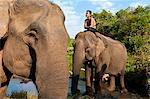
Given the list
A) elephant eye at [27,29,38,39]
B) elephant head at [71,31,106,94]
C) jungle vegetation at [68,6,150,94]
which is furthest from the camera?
jungle vegetation at [68,6,150,94]

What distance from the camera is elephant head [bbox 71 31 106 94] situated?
36.8ft

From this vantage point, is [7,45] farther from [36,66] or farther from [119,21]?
[119,21]

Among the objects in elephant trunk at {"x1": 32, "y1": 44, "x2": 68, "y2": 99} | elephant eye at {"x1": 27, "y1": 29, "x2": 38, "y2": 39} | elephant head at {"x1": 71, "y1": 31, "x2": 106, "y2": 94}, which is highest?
elephant head at {"x1": 71, "y1": 31, "x2": 106, "y2": 94}

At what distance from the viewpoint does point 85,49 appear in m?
12.6

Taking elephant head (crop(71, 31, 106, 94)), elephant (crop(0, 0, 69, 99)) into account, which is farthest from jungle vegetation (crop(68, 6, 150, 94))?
elephant (crop(0, 0, 69, 99))

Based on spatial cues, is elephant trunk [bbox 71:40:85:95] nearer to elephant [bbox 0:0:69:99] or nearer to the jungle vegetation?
the jungle vegetation

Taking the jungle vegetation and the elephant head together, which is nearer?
the elephant head

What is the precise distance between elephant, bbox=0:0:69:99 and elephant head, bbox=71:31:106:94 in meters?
6.31

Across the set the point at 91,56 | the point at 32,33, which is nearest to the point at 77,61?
the point at 91,56

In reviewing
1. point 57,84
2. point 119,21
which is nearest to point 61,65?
point 57,84

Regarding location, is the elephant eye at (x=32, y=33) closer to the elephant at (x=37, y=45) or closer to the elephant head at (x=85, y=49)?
the elephant at (x=37, y=45)

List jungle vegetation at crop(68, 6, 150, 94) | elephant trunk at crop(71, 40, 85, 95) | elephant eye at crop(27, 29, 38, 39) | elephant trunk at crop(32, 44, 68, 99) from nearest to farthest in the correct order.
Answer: elephant trunk at crop(32, 44, 68, 99), elephant eye at crop(27, 29, 38, 39), elephant trunk at crop(71, 40, 85, 95), jungle vegetation at crop(68, 6, 150, 94)

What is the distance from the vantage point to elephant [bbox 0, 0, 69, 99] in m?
3.93

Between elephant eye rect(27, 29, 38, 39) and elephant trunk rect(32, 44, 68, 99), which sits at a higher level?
elephant eye rect(27, 29, 38, 39)
